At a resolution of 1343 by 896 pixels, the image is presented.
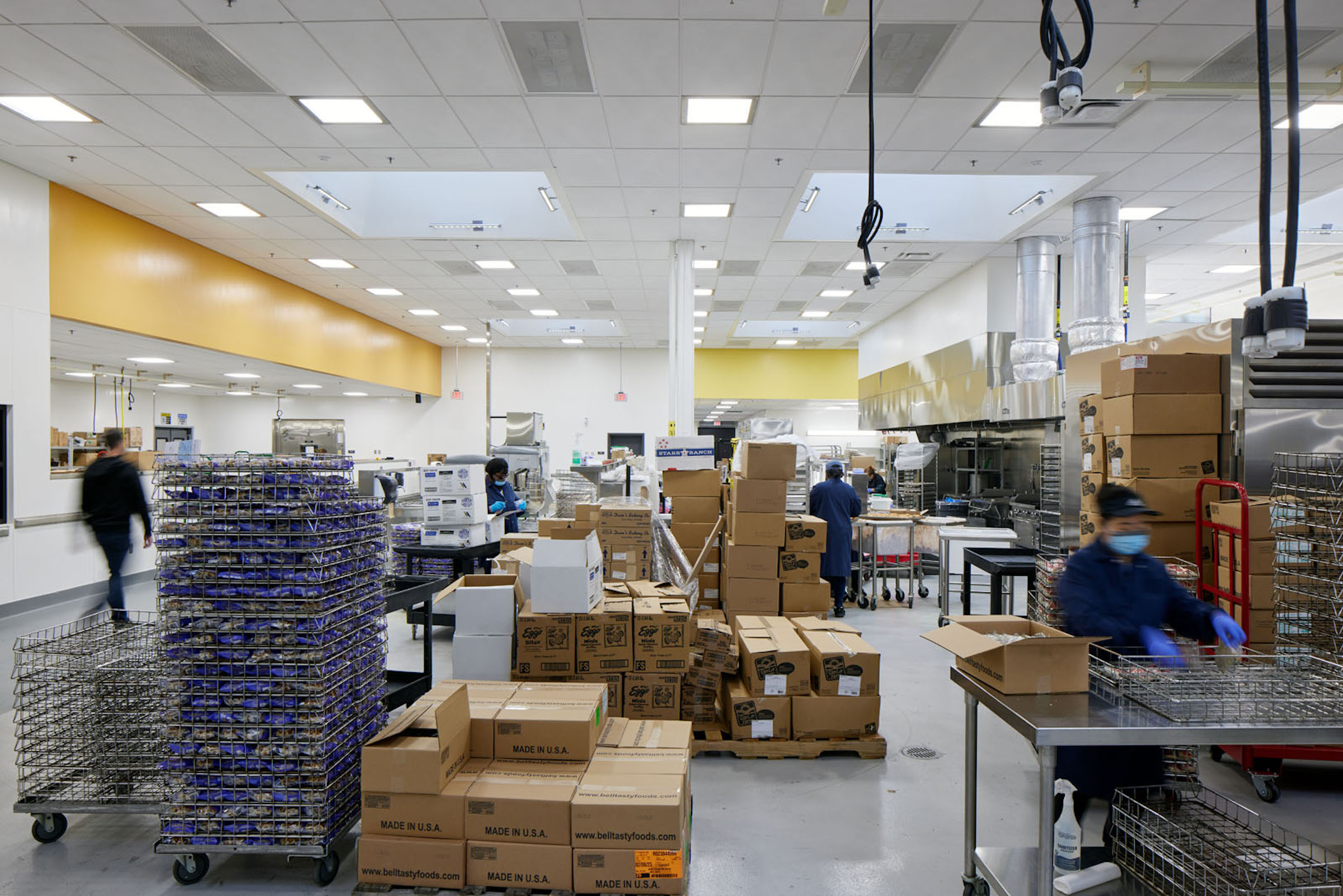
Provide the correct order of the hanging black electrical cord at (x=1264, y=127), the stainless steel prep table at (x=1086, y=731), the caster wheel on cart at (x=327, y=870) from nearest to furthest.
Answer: the hanging black electrical cord at (x=1264, y=127) → the stainless steel prep table at (x=1086, y=731) → the caster wheel on cart at (x=327, y=870)

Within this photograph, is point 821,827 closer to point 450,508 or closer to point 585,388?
point 450,508

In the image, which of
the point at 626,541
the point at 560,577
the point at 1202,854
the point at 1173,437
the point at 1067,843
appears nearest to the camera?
the point at 1202,854

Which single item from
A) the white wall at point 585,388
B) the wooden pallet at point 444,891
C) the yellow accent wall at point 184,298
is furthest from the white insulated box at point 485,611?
the white wall at point 585,388

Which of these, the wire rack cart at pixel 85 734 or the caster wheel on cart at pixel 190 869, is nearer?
the caster wheel on cart at pixel 190 869

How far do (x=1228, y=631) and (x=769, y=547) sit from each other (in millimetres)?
2983

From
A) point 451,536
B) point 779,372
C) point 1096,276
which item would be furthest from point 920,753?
point 779,372

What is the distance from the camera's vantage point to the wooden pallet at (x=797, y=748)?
11.7ft

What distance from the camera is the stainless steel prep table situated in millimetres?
1749

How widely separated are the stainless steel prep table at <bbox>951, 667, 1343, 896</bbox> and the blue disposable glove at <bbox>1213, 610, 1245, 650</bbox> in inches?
21.7

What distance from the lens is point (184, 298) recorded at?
7.91m

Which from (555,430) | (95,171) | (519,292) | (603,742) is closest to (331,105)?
(95,171)

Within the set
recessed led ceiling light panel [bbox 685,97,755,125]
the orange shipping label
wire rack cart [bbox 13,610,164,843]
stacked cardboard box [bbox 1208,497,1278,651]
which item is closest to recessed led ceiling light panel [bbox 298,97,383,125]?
recessed led ceiling light panel [bbox 685,97,755,125]

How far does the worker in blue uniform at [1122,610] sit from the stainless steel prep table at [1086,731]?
16.4 inches

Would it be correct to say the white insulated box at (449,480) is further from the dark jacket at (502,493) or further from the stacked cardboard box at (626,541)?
the stacked cardboard box at (626,541)
